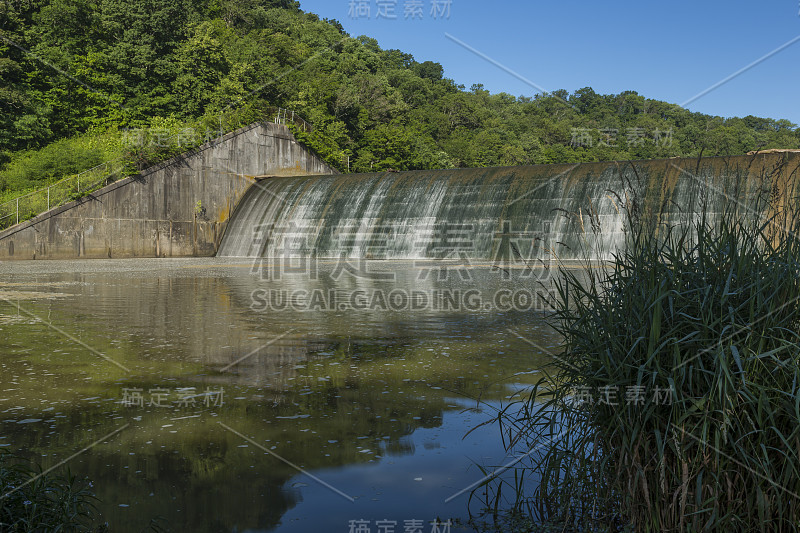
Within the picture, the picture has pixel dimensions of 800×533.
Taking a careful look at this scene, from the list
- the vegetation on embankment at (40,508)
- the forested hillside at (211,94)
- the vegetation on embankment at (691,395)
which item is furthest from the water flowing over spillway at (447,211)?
the vegetation on embankment at (40,508)

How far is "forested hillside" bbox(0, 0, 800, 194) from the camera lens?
33719mm

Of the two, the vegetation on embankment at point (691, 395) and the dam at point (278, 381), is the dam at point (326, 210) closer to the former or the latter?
the dam at point (278, 381)

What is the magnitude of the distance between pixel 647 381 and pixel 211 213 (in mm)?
30116

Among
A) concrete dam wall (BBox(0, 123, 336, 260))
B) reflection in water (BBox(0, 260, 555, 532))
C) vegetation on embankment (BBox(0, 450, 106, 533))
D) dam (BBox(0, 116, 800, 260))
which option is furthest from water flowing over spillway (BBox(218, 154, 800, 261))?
vegetation on embankment (BBox(0, 450, 106, 533))

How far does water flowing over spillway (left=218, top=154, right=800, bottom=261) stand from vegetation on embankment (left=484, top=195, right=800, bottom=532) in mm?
17782

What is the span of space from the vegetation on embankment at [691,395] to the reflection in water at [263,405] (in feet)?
2.35

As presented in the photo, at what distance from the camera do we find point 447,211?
25625mm

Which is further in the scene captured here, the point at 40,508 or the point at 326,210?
the point at 326,210

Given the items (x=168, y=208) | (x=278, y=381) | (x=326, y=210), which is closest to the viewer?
(x=278, y=381)

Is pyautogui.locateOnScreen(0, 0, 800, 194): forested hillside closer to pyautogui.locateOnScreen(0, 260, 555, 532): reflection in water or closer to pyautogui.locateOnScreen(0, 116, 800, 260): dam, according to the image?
pyautogui.locateOnScreen(0, 116, 800, 260): dam

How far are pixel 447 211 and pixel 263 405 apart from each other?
69.5 ft

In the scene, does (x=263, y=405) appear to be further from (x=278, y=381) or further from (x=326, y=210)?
(x=326, y=210)

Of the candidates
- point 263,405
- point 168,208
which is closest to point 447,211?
point 168,208

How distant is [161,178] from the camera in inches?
1145
